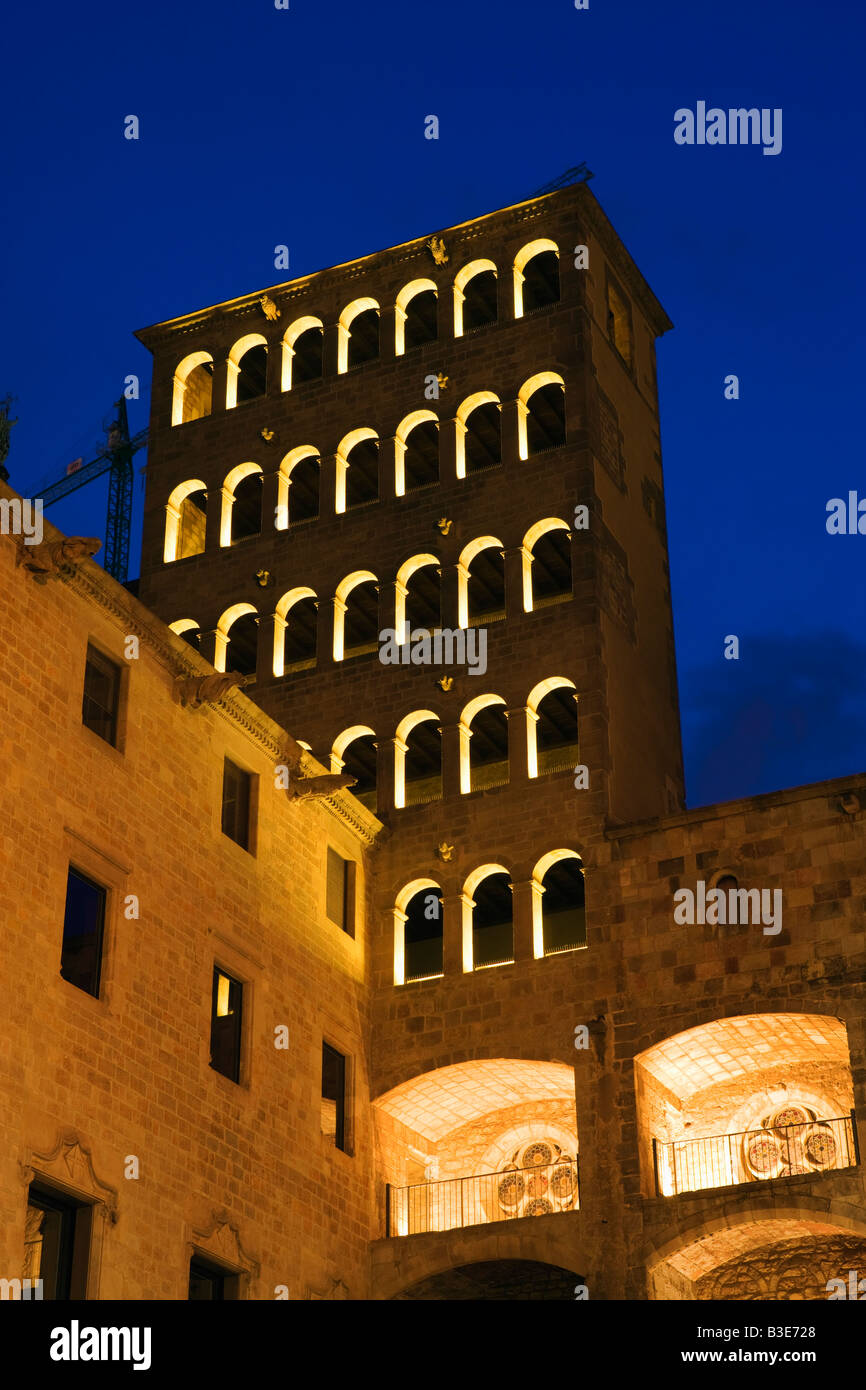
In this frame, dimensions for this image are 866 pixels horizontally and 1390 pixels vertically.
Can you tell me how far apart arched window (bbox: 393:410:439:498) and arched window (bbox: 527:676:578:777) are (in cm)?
521

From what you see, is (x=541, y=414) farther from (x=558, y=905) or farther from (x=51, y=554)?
(x=51, y=554)

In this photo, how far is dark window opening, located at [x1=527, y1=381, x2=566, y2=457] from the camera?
37156 millimetres

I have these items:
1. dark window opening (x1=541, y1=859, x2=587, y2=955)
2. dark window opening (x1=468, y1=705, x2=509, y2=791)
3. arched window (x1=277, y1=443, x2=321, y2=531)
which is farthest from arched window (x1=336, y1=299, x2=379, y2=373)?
dark window opening (x1=541, y1=859, x2=587, y2=955)

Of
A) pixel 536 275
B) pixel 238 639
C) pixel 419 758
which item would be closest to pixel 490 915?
pixel 419 758

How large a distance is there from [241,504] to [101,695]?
13.9m

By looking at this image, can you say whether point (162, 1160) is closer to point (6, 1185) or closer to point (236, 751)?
point (6, 1185)

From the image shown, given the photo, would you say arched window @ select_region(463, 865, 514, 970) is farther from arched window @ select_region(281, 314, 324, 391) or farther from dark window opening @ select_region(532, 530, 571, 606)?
arched window @ select_region(281, 314, 324, 391)

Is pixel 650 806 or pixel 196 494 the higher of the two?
pixel 196 494

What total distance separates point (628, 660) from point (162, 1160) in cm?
1389

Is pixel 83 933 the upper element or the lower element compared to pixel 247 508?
lower

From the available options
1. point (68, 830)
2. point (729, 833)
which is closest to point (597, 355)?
point (729, 833)

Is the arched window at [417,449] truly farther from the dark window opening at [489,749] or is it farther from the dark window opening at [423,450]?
the dark window opening at [489,749]

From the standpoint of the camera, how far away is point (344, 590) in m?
36.2

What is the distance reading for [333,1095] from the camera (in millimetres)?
30266
